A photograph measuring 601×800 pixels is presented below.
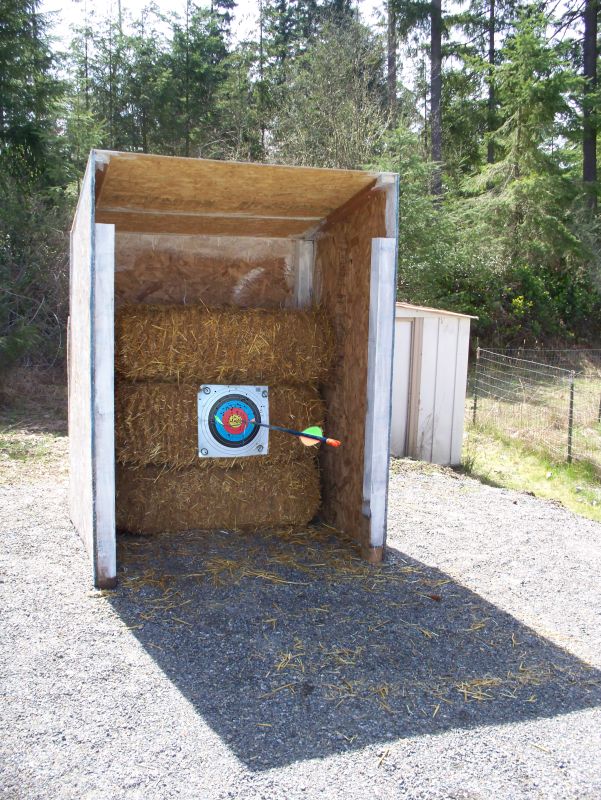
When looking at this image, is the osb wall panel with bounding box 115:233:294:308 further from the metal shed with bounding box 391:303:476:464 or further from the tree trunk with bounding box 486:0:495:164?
the tree trunk with bounding box 486:0:495:164

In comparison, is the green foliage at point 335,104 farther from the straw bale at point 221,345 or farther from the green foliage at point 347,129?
the straw bale at point 221,345

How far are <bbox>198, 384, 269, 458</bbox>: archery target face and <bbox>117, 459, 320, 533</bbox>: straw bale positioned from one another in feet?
0.54

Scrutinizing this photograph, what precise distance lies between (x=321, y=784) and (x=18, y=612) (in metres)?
2.02

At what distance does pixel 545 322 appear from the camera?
17.3 metres

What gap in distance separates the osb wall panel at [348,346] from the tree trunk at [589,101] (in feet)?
50.9


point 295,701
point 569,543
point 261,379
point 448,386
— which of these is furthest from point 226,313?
point 448,386

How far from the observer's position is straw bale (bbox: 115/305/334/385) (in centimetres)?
461

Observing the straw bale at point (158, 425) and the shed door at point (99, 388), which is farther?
the straw bale at point (158, 425)

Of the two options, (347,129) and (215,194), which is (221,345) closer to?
(215,194)

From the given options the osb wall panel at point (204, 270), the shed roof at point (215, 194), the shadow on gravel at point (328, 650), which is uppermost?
the shed roof at point (215, 194)

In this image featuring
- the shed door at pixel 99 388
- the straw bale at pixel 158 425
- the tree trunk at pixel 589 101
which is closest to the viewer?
the shed door at pixel 99 388

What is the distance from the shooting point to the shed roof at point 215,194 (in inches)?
156

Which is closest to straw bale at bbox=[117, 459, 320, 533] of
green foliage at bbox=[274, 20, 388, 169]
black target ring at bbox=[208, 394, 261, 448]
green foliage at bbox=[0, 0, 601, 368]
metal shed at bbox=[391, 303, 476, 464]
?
black target ring at bbox=[208, 394, 261, 448]

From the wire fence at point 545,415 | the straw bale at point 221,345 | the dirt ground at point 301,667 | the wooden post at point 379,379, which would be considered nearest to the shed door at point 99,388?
the dirt ground at point 301,667
